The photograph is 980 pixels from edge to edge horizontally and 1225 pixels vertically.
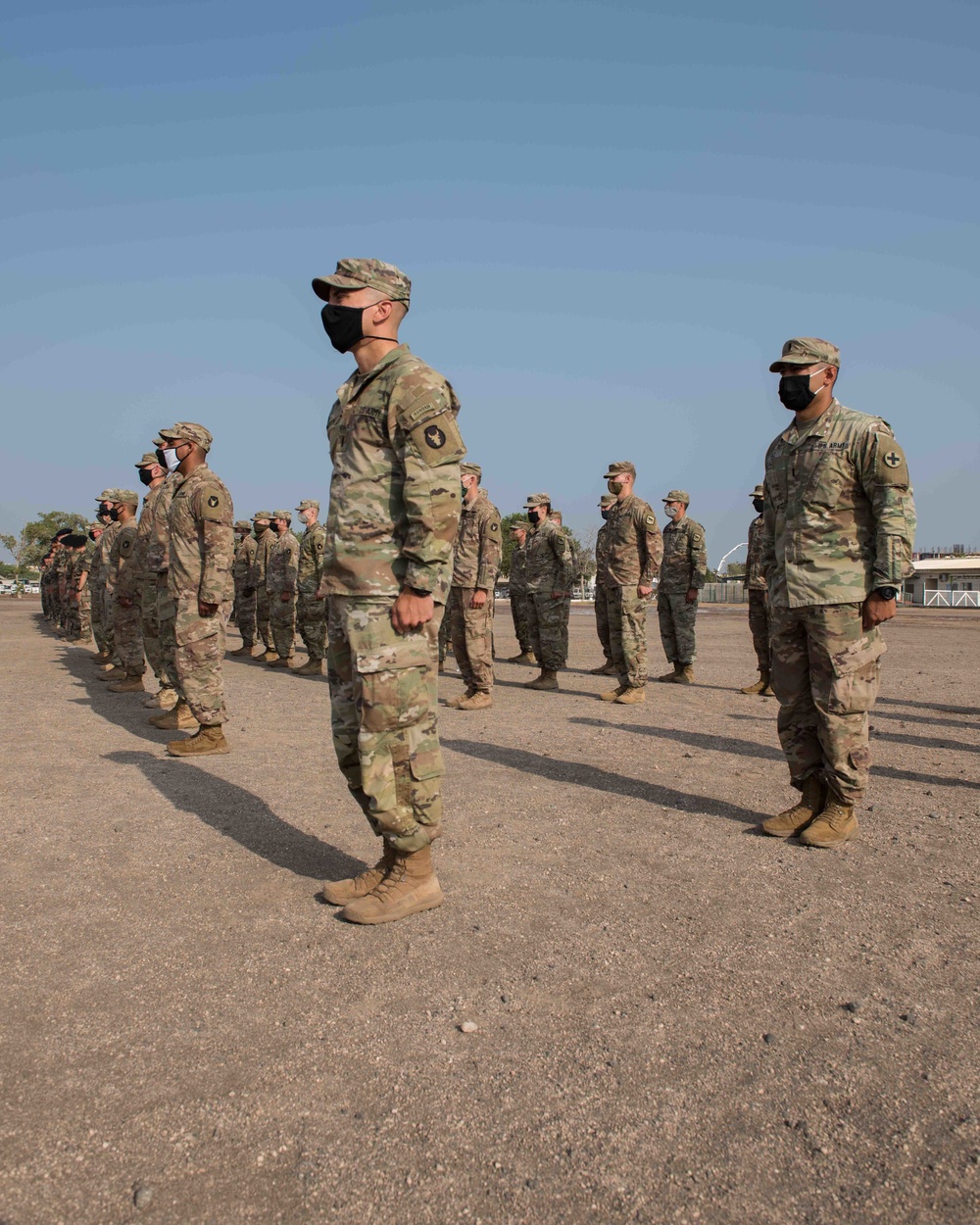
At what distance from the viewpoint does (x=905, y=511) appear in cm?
428

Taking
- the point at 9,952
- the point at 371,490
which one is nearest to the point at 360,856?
the point at 9,952

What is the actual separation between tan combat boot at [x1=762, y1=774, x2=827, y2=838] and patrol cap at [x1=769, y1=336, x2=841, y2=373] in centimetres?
211

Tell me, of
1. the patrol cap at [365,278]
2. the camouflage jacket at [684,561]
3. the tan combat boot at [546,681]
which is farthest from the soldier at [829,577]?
the camouflage jacket at [684,561]

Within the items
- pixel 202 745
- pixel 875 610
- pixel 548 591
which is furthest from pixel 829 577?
pixel 548 591

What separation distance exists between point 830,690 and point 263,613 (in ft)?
38.2

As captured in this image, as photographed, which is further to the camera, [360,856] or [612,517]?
[612,517]

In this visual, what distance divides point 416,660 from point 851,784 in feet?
7.66

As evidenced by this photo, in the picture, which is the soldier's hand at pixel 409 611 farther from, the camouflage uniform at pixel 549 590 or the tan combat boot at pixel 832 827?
the camouflage uniform at pixel 549 590

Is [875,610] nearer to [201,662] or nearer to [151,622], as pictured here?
[201,662]

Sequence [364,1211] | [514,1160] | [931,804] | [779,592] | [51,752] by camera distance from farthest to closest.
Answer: [51,752] → [931,804] → [779,592] → [514,1160] → [364,1211]

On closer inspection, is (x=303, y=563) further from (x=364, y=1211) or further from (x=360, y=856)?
(x=364, y=1211)

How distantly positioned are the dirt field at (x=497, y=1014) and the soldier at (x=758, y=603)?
4578 mm

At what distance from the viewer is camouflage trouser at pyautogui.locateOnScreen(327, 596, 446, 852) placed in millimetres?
3387

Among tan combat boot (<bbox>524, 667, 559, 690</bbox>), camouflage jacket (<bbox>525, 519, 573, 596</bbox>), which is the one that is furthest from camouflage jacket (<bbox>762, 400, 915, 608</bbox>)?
camouflage jacket (<bbox>525, 519, 573, 596</bbox>)
